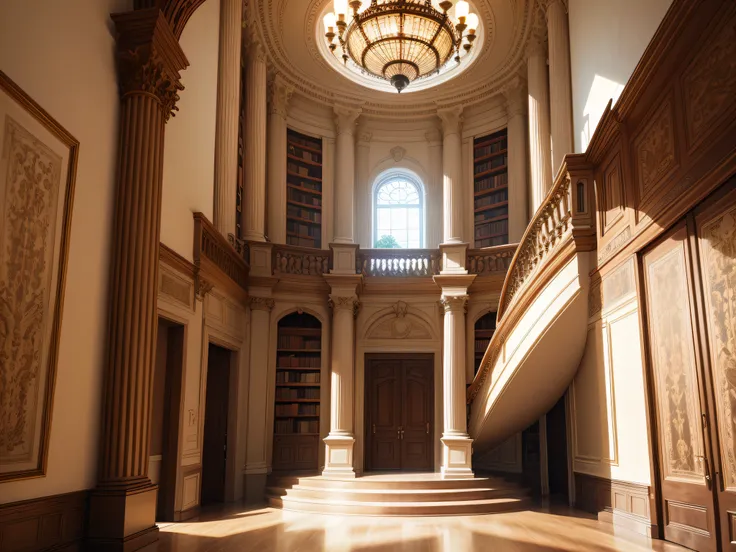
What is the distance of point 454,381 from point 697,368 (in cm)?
567

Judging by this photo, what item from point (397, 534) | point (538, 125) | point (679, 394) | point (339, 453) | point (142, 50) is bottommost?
point (397, 534)

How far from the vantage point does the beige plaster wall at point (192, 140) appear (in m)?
6.93

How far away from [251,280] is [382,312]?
7.67ft

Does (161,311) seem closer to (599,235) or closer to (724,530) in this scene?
(599,235)

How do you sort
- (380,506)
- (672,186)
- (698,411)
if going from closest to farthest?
(698,411) → (672,186) → (380,506)

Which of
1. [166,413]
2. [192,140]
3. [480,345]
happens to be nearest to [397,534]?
[166,413]

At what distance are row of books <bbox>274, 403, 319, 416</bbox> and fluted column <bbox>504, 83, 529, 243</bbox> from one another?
450 cm

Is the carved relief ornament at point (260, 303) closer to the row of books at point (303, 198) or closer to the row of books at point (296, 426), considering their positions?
the row of books at point (296, 426)

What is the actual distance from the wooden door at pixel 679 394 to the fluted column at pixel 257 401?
5859 mm

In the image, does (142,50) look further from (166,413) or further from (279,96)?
(279,96)

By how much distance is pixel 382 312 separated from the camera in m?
11.4

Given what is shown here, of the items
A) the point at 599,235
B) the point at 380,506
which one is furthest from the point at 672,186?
the point at 380,506

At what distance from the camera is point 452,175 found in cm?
1217

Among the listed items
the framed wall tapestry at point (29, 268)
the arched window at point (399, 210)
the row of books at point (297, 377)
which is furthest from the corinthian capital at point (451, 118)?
the framed wall tapestry at point (29, 268)
